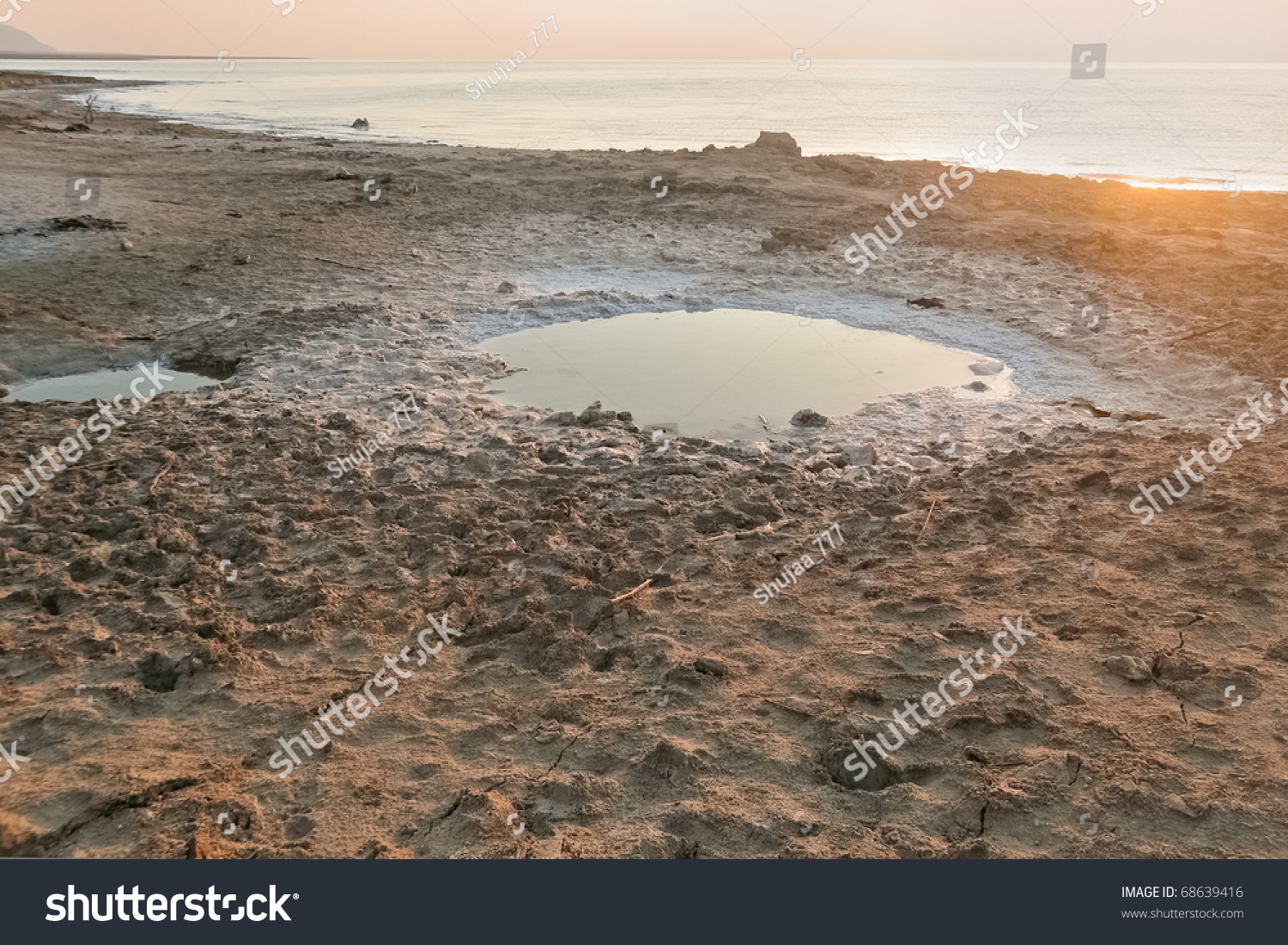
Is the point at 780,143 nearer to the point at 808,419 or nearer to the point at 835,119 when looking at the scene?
the point at 808,419

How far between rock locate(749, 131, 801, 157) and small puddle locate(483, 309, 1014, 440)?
8513mm

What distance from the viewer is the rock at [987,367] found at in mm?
7086

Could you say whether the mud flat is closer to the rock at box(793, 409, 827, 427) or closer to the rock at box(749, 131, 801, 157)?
the rock at box(793, 409, 827, 427)

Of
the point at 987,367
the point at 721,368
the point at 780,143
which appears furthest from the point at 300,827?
the point at 780,143

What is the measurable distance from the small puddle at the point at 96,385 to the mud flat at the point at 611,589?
20 centimetres

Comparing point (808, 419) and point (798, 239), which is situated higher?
point (798, 239)

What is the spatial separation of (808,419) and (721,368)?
135cm

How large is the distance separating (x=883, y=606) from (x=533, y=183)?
11.1 m

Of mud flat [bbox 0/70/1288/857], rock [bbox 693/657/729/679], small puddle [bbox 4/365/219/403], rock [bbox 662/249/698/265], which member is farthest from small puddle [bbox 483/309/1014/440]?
rock [bbox 693/657/729/679]

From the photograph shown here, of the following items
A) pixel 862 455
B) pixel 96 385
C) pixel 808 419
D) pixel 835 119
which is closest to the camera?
pixel 862 455

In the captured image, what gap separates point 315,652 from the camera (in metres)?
3.72

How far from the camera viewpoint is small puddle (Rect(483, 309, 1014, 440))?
21.0 ft

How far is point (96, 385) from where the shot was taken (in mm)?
6453
